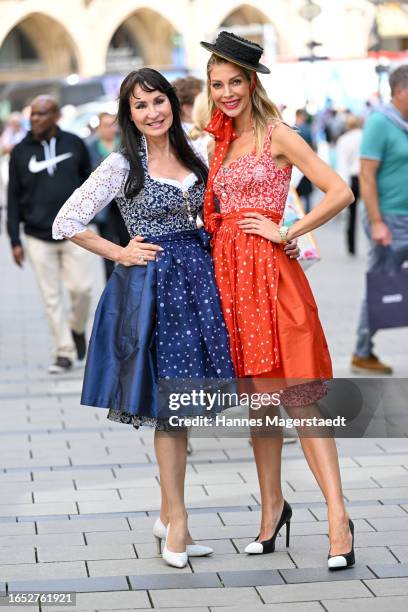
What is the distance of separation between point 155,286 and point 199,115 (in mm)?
2299

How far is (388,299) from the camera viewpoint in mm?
8859

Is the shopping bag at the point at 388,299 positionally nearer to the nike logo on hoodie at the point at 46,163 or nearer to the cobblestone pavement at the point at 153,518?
the cobblestone pavement at the point at 153,518

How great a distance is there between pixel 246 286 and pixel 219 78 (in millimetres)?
760

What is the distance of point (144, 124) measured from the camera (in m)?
5.24

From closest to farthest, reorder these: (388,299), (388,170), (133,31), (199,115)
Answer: (199,115), (388,299), (388,170), (133,31)

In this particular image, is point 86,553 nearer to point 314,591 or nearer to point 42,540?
point 42,540

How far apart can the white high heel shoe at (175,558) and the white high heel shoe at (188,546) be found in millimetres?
100

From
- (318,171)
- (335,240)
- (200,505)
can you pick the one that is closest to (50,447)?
(200,505)

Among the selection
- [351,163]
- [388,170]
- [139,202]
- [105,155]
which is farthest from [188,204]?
[351,163]

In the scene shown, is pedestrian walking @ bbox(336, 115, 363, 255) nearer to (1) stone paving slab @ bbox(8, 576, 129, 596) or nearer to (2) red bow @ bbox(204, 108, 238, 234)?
(2) red bow @ bbox(204, 108, 238, 234)

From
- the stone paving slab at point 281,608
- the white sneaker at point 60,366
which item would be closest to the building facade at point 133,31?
the white sneaker at point 60,366

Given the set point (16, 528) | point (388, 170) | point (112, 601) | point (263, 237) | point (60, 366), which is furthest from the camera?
point (60, 366)

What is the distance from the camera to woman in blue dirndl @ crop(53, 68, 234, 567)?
16.7 ft

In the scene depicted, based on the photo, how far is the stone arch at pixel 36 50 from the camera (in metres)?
62.1
